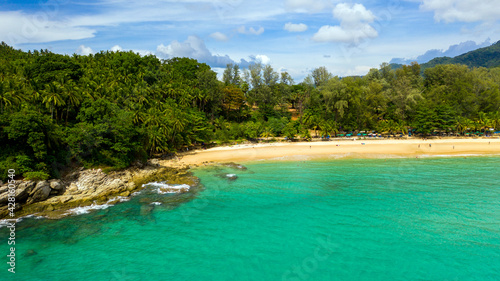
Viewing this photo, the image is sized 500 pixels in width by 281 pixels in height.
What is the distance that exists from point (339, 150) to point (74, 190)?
45380 mm

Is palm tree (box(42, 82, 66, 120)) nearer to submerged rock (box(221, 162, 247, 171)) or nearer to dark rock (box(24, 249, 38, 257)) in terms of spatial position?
dark rock (box(24, 249, 38, 257))

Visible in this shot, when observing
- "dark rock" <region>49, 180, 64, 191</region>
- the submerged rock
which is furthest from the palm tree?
the submerged rock

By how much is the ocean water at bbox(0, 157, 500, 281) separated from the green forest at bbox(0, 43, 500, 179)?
30.4 feet

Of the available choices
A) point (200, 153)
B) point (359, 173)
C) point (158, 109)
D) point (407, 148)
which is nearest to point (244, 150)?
point (200, 153)

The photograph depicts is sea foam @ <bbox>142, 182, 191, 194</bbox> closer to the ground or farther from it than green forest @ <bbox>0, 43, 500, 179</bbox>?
closer to the ground

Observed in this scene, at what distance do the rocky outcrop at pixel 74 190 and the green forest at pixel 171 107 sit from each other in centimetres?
135

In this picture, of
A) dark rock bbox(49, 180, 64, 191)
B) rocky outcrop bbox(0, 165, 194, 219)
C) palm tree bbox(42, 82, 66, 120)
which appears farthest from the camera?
palm tree bbox(42, 82, 66, 120)

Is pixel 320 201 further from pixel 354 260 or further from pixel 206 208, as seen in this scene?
pixel 206 208

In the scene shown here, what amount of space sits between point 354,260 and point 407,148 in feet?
147

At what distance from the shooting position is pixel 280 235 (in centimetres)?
2283

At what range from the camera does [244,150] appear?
54.7 m

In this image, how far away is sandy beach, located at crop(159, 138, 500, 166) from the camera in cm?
5016

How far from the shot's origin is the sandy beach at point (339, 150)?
5016 centimetres

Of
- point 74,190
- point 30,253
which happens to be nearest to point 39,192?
point 74,190
